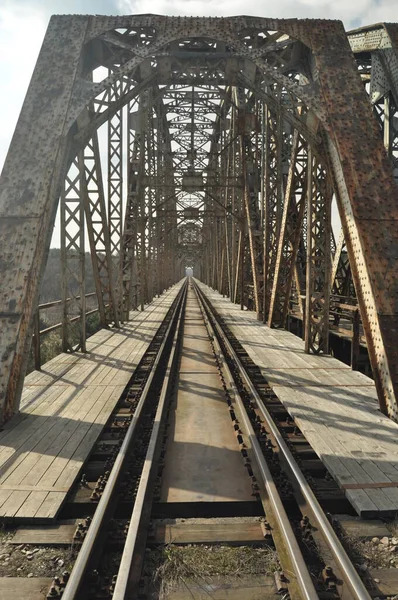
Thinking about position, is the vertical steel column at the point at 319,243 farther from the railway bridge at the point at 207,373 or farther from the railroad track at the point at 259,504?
the railroad track at the point at 259,504

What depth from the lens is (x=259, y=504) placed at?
3.41 m

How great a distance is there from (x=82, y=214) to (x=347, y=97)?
561cm

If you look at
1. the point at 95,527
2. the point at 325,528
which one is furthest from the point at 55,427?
the point at 325,528

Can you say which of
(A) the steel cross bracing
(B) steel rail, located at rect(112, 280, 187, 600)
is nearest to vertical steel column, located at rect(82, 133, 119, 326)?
(A) the steel cross bracing

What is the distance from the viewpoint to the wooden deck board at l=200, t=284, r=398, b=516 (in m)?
3.56

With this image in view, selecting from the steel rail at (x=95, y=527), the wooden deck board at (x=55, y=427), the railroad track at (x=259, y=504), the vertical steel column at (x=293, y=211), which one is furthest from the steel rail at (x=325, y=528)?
the vertical steel column at (x=293, y=211)

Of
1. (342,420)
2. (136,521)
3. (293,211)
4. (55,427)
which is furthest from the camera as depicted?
(293,211)

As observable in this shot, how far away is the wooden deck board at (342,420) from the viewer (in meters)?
3.56

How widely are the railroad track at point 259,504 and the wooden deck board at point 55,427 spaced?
1.18ft

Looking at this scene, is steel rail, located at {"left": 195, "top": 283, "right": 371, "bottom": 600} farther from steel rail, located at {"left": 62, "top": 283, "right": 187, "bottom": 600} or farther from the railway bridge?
steel rail, located at {"left": 62, "top": 283, "right": 187, "bottom": 600}

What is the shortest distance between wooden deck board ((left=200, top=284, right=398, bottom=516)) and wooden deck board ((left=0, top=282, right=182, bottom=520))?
2.50 meters

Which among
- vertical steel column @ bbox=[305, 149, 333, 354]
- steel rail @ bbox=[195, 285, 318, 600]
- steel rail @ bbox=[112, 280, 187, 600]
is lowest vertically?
steel rail @ bbox=[112, 280, 187, 600]

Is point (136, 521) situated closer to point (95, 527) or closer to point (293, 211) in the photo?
point (95, 527)

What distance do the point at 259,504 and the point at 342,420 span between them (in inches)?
83.4
